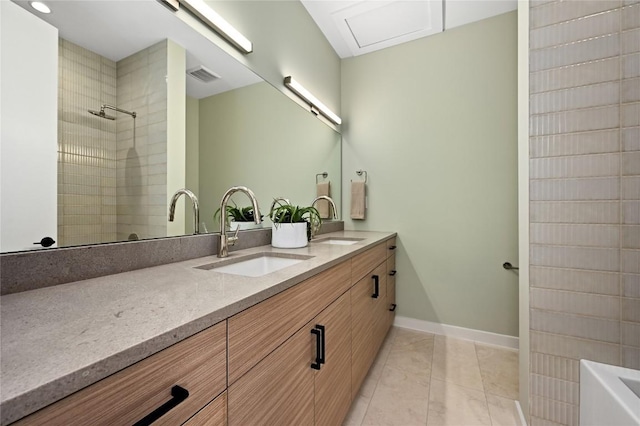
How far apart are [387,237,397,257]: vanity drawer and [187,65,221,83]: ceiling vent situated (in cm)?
162

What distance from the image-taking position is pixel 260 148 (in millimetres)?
1646

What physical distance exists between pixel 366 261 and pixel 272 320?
0.91m

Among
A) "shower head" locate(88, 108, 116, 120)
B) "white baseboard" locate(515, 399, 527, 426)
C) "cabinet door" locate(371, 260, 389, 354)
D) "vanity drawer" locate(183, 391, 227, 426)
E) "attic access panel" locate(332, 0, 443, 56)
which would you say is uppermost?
"attic access panel" locate(332, 0, 443, 56)

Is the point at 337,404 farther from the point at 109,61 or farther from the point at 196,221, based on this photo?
the point at 109,61

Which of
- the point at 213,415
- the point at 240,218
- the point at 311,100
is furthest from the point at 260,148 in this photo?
the point at 213,415

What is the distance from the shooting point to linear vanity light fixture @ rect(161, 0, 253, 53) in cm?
109

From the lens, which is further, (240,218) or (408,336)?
(408,336)

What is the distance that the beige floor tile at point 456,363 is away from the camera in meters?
1.61

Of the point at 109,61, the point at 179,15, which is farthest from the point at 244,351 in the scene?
the point at 179,15

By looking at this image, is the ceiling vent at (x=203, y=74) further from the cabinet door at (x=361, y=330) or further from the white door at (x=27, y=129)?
the cabinet door at (x=361, y=330)

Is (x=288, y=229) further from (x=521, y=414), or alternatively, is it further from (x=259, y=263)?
(x=521, y=414)

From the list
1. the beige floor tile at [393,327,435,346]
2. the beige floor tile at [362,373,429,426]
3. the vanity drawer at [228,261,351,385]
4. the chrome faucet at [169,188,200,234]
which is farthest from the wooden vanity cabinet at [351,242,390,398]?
the chrome faucet at [169,188,200,234]

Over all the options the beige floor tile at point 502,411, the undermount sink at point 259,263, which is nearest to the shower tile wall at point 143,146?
the undermount sink at point 259,263

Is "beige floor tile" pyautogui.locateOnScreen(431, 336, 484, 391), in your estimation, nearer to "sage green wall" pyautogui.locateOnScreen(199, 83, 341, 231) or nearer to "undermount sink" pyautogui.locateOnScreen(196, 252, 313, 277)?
"undermount sink" pyautogui.locateOnScreen(196, 252, 313, 277)
